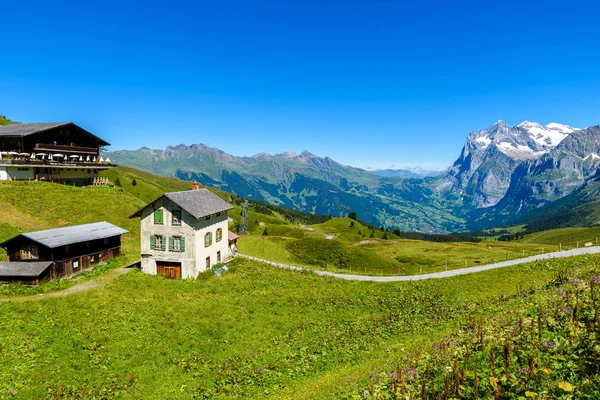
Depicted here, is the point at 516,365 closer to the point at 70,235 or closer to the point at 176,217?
the point at 176,217

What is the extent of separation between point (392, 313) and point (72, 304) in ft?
98.0

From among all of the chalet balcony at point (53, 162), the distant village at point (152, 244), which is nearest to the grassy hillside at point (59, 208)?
the chalet balcony at point (53, 162)

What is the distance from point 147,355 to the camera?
957 inches

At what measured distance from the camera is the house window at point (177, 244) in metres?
44.2

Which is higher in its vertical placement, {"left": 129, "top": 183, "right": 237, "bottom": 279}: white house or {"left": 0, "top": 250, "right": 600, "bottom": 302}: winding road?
{"left": 129, "top": 183, "right": 237, "bottom": 279}: white house

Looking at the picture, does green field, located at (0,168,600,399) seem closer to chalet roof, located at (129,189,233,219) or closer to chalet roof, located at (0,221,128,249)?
chalet roof, located at (0,221,128,249)

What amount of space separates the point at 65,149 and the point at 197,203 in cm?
5595

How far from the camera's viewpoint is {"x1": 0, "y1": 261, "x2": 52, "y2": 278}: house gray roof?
1385 inches

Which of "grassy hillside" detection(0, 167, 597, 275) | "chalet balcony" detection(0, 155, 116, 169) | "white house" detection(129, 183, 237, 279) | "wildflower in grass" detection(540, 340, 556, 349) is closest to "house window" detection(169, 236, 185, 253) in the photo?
"white house" detection(129, 183, 237, 279)

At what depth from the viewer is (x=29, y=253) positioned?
37.8 meters

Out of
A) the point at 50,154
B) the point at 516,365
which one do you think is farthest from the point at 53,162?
the point at 516,365

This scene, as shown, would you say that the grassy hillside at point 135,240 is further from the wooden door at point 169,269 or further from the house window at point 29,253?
the house window at point 29,253

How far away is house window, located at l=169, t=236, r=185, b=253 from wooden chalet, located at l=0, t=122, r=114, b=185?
49301mm

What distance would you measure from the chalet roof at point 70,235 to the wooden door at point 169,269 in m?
8.63
